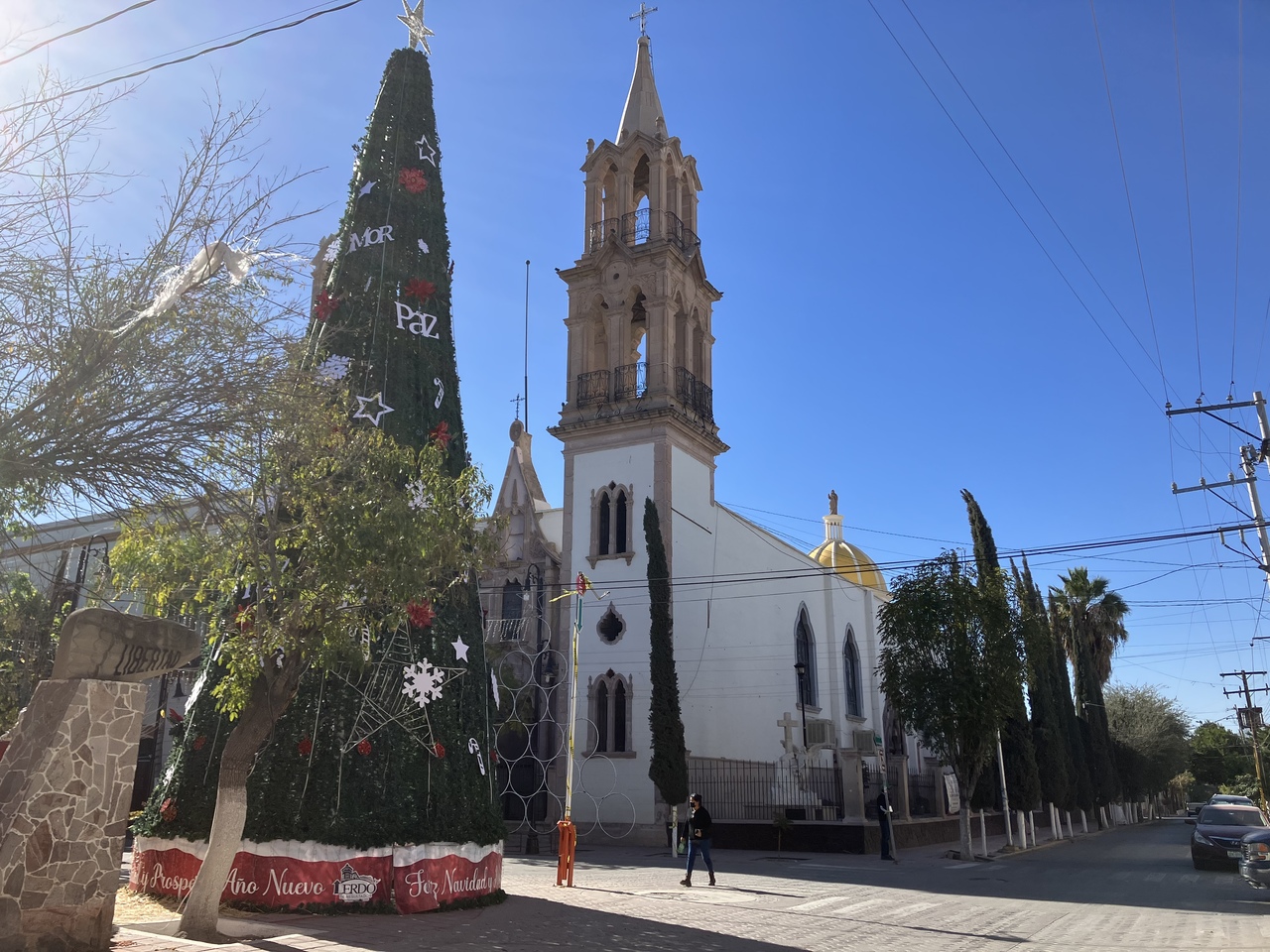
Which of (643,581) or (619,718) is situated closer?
(619,718)

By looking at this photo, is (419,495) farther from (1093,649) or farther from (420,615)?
(1093,649)

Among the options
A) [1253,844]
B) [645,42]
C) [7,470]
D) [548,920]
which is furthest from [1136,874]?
[645,42]

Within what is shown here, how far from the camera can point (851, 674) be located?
44312 millimetres

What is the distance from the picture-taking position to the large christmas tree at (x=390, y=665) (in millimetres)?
11531

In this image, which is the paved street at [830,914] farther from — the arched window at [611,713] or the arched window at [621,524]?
the arched window at [621,524]

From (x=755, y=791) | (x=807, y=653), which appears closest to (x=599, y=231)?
(x=807, y=653)

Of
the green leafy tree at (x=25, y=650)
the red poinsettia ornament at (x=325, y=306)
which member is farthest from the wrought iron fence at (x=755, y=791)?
the red poinsettia ornament at (x=325, y=306)

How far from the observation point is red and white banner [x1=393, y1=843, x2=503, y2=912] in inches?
451

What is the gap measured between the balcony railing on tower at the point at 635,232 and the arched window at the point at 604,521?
9.60 metres

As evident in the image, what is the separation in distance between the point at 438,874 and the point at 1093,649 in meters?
53.3

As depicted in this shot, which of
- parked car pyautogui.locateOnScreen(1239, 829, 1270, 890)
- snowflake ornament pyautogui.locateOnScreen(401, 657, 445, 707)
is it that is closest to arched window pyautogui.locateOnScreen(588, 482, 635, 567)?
parked car pyautogui.locateOnScreen(1239, 829, 1270, 890)

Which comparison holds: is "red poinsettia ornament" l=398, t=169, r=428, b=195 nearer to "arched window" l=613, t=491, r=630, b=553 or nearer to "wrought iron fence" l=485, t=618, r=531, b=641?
"arched window" l=613, t=491, r=630, b=553

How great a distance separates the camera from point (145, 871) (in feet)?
39.0

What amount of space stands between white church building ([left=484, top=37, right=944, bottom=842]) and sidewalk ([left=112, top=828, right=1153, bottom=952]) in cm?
736
